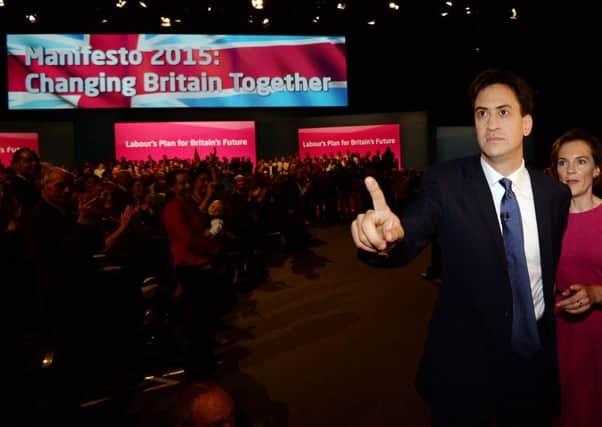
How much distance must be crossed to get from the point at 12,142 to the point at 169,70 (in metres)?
5.32

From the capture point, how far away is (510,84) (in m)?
1.82

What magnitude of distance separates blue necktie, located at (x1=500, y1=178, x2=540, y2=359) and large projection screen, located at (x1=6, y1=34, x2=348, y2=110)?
17802 mm

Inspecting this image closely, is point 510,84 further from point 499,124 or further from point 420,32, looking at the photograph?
point 420,32

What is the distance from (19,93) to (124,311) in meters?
16.6

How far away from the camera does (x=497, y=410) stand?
5.70 feet

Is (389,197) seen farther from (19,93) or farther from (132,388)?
(19,93)

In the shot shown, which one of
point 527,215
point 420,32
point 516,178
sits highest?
point 420,32

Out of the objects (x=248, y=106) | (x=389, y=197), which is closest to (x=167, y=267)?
(x=389, y=197)

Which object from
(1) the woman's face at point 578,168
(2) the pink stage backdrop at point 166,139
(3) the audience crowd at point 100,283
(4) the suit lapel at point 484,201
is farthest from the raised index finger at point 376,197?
(2) the pink stage backdrop at point 166,139

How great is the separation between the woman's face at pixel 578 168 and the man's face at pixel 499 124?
0.96 meters

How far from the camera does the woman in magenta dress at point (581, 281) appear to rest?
2562mm

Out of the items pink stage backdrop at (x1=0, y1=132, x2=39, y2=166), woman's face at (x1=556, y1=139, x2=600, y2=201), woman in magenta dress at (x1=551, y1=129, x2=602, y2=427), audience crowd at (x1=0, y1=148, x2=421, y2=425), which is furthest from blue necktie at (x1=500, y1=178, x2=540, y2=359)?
pink stage backdrop at (x1=0, y1=132, x2=39, y2=166)

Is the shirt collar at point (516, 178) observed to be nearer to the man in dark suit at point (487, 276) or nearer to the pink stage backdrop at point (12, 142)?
the man in dark suit at point (487, 276)

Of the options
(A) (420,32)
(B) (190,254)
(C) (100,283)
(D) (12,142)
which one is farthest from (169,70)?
(C) (100,283)
